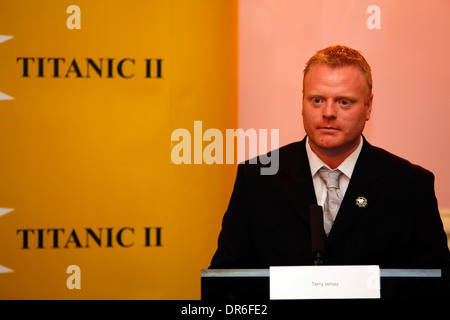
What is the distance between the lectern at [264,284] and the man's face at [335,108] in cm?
88

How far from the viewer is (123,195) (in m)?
2.83

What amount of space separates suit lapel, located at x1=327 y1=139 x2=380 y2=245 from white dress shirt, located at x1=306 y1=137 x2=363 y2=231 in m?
0.02

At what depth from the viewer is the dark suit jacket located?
101 inches

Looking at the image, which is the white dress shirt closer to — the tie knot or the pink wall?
the tie knot

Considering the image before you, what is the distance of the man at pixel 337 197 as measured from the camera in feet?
8.45

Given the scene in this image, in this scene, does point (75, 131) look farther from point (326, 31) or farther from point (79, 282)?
point (326, 31)

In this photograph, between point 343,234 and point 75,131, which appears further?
point 75,131

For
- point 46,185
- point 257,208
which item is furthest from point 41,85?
point 257,208

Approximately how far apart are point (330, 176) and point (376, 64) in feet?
1.84

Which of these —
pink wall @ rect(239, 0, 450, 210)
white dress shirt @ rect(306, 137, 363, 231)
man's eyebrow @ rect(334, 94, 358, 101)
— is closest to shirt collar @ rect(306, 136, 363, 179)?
white dress shirt @ rect(306, 137, 363, 231)

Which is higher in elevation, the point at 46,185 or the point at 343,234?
the point at 46,185

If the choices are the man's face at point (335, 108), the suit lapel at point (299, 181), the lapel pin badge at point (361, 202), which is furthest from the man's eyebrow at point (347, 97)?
the lapel pin badge at point (361, 202)

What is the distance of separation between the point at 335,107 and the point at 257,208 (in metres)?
0.56
